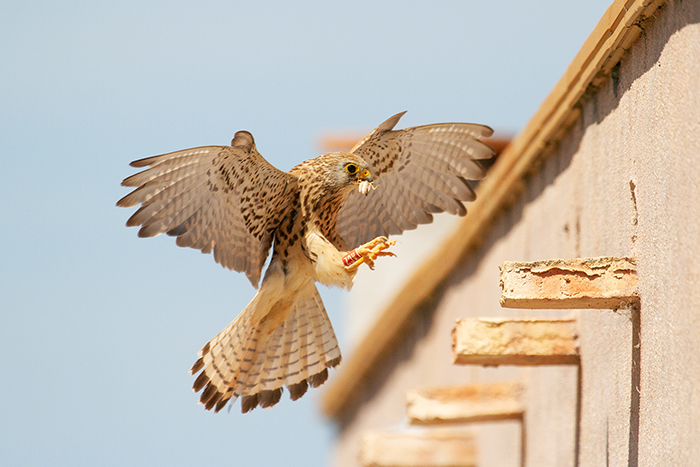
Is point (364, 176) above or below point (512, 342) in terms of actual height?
above

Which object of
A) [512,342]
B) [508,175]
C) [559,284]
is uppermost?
[508,175]

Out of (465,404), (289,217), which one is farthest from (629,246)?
(465,404)

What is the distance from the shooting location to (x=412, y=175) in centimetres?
438

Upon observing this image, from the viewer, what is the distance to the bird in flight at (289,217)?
12.2 feet

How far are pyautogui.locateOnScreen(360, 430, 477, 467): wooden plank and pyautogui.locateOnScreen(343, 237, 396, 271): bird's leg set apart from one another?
271 centimetres

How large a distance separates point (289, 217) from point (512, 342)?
3.83 feet

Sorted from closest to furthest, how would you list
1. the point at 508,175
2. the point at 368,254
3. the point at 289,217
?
the point at 368,254 < the point at 289,217 < the point at 508,175

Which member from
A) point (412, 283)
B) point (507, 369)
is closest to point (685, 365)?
point (507, 369)

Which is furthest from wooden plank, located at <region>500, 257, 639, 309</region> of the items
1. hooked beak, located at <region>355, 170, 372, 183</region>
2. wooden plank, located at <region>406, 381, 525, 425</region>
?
wooden plank, located at <region>406, 381, 525, 425</region>

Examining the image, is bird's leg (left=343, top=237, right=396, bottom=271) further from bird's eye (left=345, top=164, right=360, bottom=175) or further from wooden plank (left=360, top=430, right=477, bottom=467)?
wooden plank (left=360, top=430, right=477, bottom=467)

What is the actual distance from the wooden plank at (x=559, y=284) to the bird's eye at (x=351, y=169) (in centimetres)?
130

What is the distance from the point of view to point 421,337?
24.7 feet

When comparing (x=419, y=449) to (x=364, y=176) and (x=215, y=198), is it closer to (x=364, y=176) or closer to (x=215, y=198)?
(x=364, y=176)

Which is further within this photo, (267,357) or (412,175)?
(412,175)
